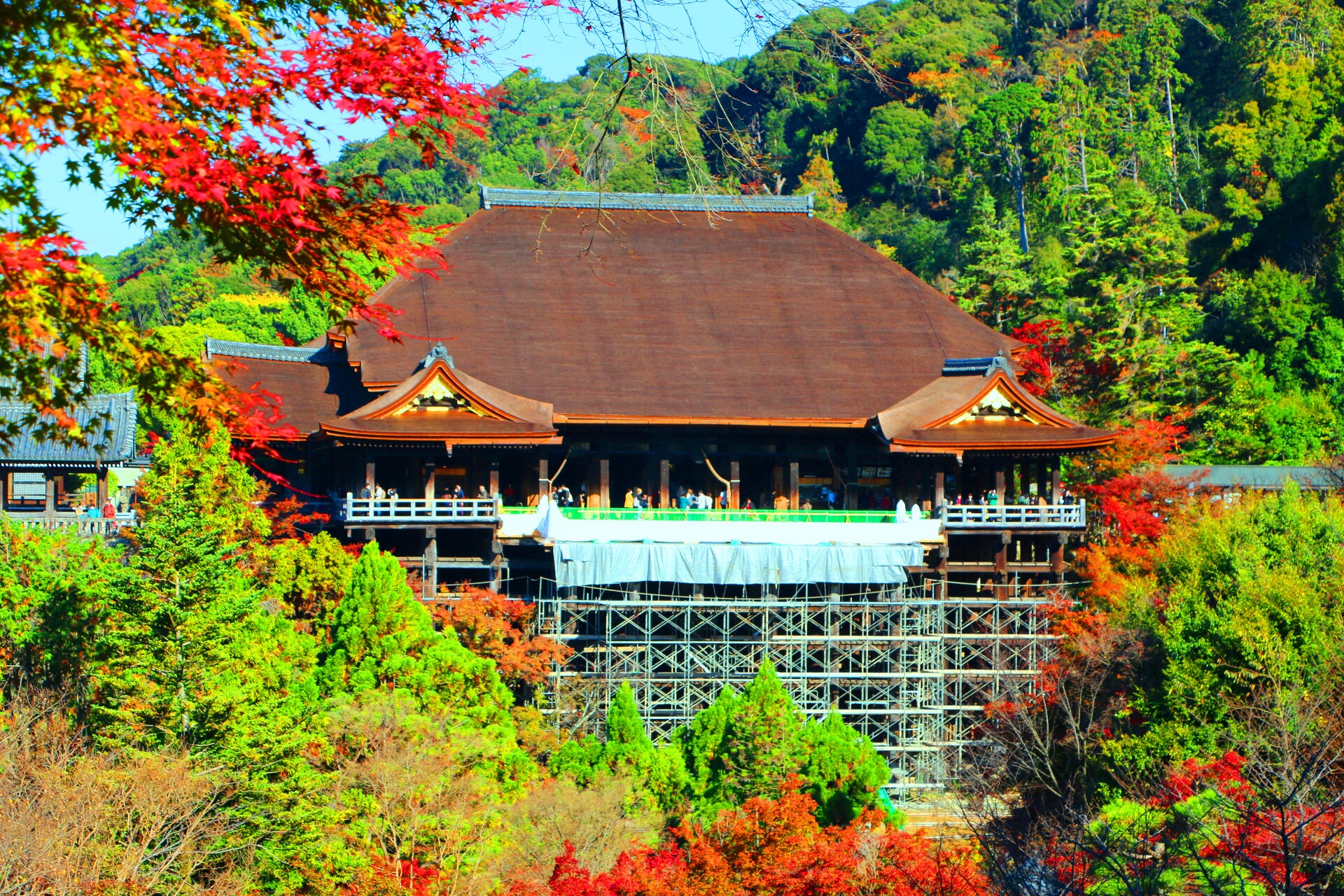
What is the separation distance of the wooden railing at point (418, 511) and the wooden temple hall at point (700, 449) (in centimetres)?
6

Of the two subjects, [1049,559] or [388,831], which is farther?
[1049,559]

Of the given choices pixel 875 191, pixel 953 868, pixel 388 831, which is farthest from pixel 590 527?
pixel 875 191

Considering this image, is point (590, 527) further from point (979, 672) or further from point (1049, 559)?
point (1049, 559)

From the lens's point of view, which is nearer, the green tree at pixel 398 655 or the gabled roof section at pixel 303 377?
the green tree at pixel 398 655

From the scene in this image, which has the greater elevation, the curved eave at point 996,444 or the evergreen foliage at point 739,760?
the curved eave at point 996,444

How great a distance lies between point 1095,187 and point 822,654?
31444 mm

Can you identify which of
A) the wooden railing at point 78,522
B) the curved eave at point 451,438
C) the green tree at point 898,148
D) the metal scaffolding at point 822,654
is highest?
the green tree at point 898,148

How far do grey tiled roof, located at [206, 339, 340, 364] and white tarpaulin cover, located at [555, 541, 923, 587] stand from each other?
1139 cm

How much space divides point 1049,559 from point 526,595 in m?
12.1

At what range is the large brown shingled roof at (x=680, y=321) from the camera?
33.4 m

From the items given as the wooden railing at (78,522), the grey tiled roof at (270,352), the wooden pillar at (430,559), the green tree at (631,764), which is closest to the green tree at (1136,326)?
the wooden pillar at (430,559)

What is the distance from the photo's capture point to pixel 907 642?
96.2 feet

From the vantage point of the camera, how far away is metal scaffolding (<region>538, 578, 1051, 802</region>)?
28547mm

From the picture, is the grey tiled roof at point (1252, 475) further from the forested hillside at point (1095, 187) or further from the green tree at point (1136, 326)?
the green tree at point (1136, 326)
